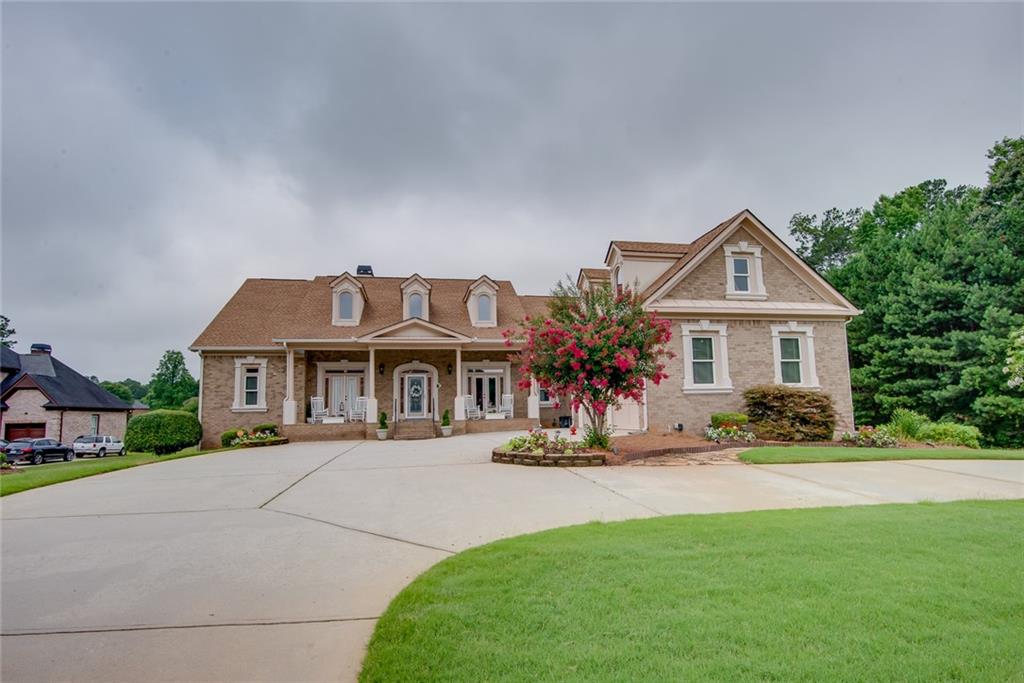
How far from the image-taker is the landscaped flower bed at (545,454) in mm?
10695

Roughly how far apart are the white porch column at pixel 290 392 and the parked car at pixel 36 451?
16.8 m

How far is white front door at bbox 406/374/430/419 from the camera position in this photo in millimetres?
21875

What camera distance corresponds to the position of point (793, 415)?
48.0ft

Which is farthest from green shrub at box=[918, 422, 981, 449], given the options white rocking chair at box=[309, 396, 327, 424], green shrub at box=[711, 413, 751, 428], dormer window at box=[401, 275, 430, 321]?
white rocking chair at box=[309, 396, 327, 424]

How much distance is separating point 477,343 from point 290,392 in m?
7.66

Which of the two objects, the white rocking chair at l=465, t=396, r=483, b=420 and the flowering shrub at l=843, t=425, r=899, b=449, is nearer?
the flowering shrub at l=843, t=425, r=899, b=449

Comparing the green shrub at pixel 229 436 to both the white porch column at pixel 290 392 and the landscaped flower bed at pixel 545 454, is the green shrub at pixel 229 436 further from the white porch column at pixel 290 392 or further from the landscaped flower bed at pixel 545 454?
the landscaped flower bed at pixel 545 454

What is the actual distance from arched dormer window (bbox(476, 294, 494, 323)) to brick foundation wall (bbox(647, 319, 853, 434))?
31.7 ft

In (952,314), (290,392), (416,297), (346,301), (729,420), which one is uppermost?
(416,297)

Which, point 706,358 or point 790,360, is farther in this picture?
point 790,360

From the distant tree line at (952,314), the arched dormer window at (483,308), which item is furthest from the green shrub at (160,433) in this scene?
the distant tree line at (952,314)

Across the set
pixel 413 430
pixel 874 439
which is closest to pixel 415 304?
pixel 413 430

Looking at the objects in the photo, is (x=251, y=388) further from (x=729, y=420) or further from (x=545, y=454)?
(x=729, y=420)

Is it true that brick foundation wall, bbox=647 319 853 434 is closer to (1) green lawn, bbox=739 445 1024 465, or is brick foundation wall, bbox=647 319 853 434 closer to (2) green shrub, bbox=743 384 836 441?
(2) green shrub, bbox=743 384 836 441
